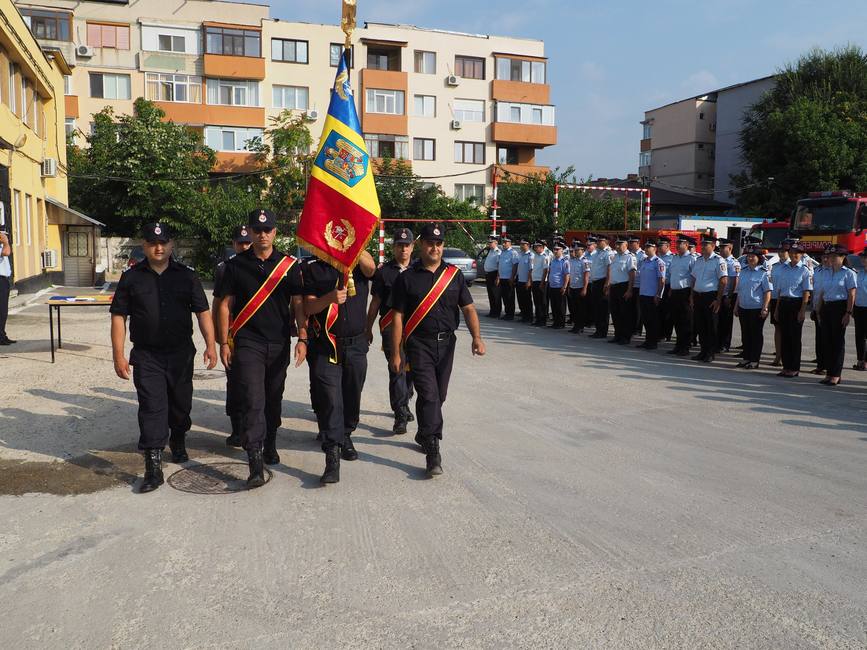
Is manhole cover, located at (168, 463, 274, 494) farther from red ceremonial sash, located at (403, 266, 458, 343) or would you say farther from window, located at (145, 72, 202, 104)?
window, located at (145, 72, 202, 104)

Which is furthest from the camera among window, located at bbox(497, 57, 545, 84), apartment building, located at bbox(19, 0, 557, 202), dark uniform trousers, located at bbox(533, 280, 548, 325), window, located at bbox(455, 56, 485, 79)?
window, located at bbox(497, 57, 545, 84)

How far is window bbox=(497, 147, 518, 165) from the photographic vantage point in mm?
50344

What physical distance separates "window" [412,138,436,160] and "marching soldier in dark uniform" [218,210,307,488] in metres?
42.9

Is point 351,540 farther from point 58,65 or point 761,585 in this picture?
point 58,65

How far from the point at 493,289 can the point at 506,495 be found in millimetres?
13625

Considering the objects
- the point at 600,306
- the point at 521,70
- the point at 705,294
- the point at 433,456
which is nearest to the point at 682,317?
the point at 705,294

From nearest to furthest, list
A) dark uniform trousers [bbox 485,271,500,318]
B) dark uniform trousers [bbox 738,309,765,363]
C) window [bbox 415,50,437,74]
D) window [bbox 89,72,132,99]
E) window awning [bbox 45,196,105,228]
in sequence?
dark uniform trousers [bbox 738,309,765,363] < dark uniform trousers [bbox 485,271,500,318] < window awning [bbox 45,196,105,228] < window [bbox 89,72,132,99] < window [bbox 415,50,437,74]

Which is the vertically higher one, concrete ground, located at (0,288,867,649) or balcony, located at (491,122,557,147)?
balcony, located at (491,122,557,147)

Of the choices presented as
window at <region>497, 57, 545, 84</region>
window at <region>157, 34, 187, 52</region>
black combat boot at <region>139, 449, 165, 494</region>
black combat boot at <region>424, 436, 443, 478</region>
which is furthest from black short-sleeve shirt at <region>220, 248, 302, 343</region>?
window at <region>497, 57, 545, 84</region>

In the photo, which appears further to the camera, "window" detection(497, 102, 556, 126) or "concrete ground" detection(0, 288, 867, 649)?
"window" detection(497, 102, 556, 126)

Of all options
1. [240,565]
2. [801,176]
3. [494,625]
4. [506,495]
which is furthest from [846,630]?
[801,176]

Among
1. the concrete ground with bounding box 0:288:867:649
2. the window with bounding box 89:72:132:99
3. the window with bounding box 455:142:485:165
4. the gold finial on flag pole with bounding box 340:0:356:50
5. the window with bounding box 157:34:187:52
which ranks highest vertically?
→ the window with bounding box 157:34:187:52

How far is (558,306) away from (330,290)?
11085mm

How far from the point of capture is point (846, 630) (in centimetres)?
351
